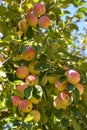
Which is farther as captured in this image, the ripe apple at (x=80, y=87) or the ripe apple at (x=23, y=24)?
the ripe apple at (x=23, y=24)

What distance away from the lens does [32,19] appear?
2512mm

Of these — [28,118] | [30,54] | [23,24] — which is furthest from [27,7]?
[28,118]

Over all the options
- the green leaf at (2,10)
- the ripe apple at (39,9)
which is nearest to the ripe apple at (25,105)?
the ripe apple at (39,9)

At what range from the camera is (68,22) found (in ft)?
9.44

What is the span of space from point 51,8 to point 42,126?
2.60 feet

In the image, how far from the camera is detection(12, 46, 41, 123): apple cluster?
2.30 m

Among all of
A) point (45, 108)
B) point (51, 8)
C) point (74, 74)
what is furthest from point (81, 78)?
point (51, 8)

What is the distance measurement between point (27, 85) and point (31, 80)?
0.04 meters

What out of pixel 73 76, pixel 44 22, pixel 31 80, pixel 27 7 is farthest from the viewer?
pixel 27 7

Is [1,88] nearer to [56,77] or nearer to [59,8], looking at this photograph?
[56,77]

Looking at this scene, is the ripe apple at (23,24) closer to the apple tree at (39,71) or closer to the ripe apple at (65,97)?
the apple tree at (39,71)

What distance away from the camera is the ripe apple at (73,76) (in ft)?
7.23

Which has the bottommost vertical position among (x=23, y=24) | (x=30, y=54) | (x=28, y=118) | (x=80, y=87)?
(x=28, y=118)

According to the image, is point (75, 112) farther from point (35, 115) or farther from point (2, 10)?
point (2, 10)
